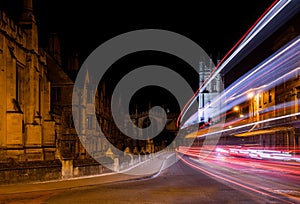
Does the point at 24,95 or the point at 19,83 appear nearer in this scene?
the point at 19,83

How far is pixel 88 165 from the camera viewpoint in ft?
81.1

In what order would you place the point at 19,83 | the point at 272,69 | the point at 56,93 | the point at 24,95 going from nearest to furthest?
the point at 272,69 → the point at 19,83 → the point at 24,95 → the point at 56,93

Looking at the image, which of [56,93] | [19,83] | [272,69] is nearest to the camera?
[272,69]

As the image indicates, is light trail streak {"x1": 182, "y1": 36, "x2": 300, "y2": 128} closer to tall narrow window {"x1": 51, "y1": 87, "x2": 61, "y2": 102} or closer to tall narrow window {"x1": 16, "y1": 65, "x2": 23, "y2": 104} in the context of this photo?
tall narrow window {"x1": 16, "y1": 65, "x2": 23, "y2": 104}

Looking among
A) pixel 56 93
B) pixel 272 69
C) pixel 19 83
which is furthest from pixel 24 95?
pixel 272 69

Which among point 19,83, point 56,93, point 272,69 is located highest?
point 272,69

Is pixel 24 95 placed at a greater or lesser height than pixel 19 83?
lesser

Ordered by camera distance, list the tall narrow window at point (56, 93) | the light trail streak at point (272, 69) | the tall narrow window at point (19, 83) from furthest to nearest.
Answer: the tall narrow window at point (56, 93) → the tall narrow window at point (19, 83) → the light trail streak at point (272, 69)

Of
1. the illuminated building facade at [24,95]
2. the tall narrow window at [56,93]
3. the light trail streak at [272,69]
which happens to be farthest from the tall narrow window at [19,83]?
the light trail streak at [272,69]

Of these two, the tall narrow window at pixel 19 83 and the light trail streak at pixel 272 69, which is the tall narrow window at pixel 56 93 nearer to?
the tall narrow window at pixel 19 83

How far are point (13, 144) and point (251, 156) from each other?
66.6 feet

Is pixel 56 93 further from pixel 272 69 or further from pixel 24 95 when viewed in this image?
pixel 272 69

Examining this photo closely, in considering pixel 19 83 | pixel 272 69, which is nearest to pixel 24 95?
pixel 19 83

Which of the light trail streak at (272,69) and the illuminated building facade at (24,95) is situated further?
the illuminated building facade at (24,95)
